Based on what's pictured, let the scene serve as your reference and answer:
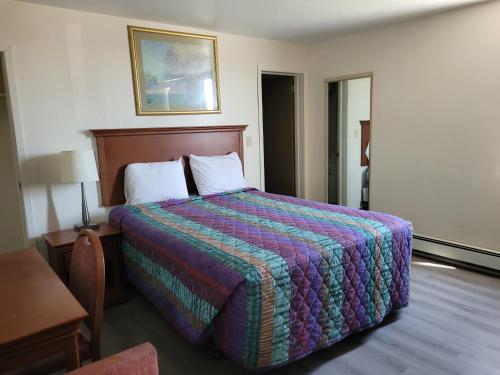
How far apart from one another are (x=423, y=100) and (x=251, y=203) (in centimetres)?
192

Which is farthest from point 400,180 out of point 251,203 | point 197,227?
point 197,227

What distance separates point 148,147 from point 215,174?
2.22 ft

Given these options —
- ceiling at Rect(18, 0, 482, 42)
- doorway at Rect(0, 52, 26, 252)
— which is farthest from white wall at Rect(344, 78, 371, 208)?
doorway at Rect(0, 52, 26, 252)

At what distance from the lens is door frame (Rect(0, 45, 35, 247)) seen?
2775 mm

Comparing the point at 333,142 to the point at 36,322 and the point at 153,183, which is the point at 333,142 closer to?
the point at 153,183

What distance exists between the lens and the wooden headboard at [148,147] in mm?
3263

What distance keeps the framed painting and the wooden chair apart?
2050mm

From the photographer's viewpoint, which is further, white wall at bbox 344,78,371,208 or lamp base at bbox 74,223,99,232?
white wall at bbox 344,78,371,208

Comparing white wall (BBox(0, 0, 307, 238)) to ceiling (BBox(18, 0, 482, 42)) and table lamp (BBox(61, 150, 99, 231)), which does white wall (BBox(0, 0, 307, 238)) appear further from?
table lamp (BBox(61, 150, 99, 231))

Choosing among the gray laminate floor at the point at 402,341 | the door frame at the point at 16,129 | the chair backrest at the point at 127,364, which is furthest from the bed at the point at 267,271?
the chair backrest at the point at 127,364

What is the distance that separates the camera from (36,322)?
1139 millimetres

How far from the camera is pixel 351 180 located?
200 inches

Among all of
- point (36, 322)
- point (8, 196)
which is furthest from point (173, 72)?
point (36, 322)

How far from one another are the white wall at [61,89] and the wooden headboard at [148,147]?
10 centimetres
